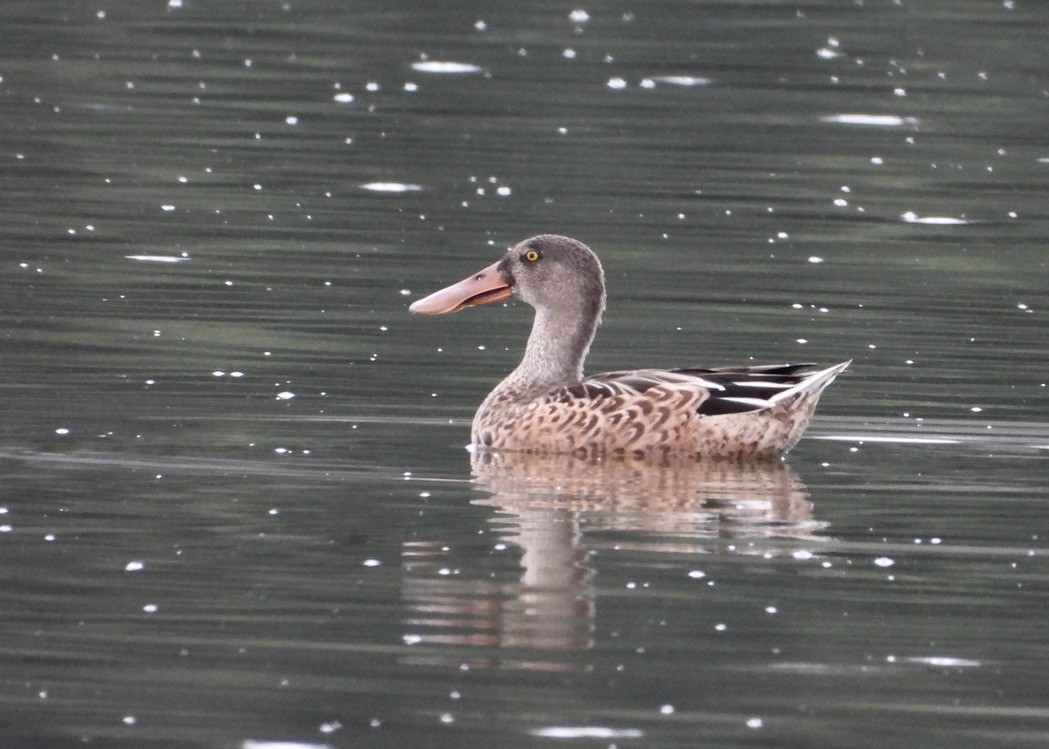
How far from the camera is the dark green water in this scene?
26.8 feet

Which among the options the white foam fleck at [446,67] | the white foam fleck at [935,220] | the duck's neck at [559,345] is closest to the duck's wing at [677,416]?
the duck's neck at [559,345]

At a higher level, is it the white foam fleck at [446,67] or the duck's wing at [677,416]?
the white foam fleck at [446,67]

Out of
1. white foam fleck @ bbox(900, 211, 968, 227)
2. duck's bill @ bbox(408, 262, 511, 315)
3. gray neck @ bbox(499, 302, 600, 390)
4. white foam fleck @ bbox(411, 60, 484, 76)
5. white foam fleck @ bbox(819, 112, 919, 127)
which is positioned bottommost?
gray neck @ bbox(499, 302, 600, 390)

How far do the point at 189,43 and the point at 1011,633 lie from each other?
22851 millimetres

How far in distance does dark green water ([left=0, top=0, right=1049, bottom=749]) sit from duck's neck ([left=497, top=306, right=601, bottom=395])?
51cm

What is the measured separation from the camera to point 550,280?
13367mm

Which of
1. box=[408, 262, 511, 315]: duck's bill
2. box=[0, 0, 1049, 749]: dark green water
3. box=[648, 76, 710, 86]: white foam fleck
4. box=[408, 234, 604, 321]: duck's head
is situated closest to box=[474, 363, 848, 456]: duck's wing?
box=[0, 0, 1049, 749]: dark green water

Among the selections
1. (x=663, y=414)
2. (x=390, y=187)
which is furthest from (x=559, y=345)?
(x=390, y=187)

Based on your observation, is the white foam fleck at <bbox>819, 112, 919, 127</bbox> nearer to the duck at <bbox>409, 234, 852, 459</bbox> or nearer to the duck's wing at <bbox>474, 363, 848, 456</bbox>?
the duck at <bbox>409, 234, 852, 459</bbox>

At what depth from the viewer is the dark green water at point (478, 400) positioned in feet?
26.8

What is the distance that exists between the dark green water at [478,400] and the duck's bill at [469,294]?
17.0 inches

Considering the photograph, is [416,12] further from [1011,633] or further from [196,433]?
[1011,633]

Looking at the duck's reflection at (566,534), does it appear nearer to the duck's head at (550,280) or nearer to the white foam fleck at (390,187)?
the duck's head at (550,280)

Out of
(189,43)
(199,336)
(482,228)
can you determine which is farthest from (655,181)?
(189,43)
